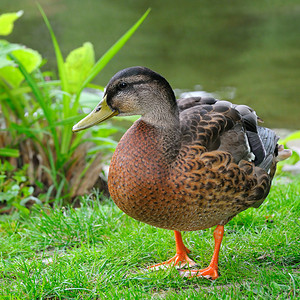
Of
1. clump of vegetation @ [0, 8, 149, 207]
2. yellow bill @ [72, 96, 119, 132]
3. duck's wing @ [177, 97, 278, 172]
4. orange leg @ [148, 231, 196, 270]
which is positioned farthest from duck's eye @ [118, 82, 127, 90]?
clump of vegetation @ [0, 8, 149, 207]

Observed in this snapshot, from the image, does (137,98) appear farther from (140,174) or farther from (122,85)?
(140,174)

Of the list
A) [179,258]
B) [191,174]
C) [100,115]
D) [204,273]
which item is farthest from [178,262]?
[100,115]

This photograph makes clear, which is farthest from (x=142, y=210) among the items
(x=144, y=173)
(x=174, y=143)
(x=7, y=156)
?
(x=7, y=156)

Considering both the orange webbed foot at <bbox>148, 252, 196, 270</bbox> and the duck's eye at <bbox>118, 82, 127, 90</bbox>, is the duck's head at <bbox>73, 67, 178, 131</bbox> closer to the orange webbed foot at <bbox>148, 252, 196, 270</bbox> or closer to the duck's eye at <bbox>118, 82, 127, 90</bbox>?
the duck's eye at <bbox>118, 82, 127, 90</bbox>

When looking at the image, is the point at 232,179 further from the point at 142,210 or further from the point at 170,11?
the point at 170,11

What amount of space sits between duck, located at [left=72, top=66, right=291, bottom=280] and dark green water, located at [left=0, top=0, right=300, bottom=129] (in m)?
5.06

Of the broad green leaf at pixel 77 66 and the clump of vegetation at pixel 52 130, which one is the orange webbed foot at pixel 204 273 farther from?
the broad green leaf at pixel 77 66

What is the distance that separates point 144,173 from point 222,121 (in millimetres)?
554

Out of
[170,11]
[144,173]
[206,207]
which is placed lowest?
[170,11]

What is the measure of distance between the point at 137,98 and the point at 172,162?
385 millimetres

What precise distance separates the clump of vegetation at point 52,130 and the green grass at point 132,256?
0.67m

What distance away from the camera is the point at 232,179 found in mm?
2680

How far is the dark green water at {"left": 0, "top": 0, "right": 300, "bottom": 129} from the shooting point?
29.8 feet

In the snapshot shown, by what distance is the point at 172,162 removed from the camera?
8.60 feet
